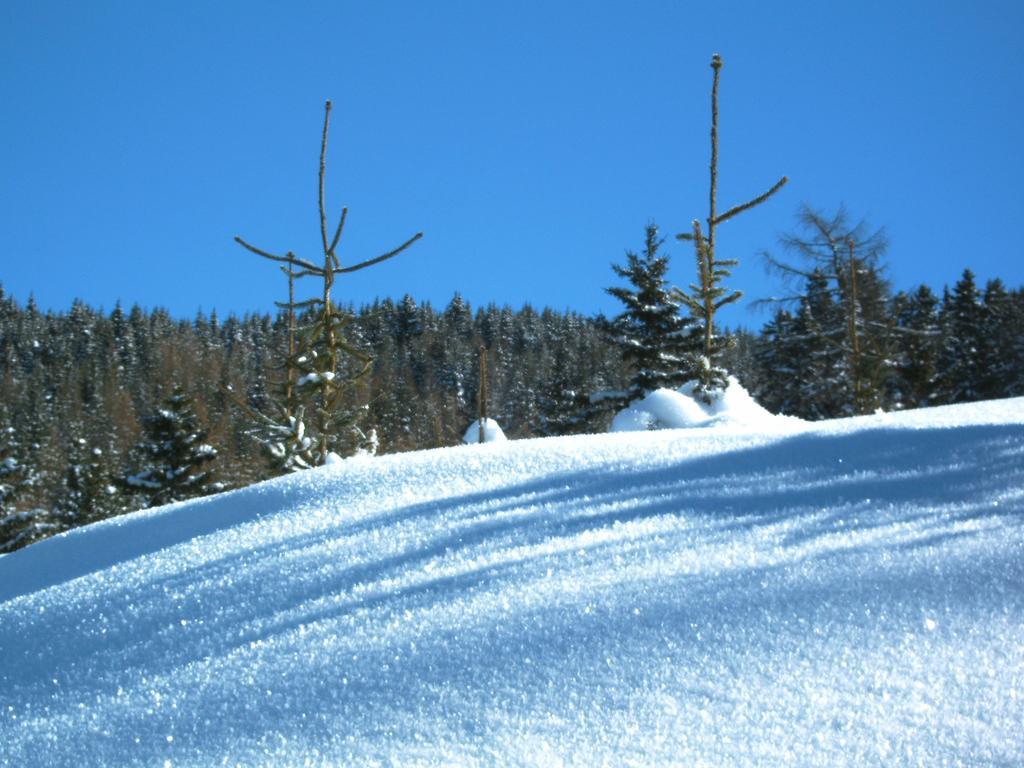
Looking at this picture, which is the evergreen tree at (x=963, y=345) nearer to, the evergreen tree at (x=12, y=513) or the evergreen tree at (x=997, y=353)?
the evergreen tree at (x=997, y=353)

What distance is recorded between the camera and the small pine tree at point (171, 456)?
2391 centimetres

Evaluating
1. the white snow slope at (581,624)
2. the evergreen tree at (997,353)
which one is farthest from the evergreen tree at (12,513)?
the evergreen tree at (997,353)

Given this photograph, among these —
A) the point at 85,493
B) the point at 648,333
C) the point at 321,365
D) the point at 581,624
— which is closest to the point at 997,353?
the point at 648,333

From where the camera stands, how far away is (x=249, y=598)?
1.90 metres

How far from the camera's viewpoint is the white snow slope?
1.23 m

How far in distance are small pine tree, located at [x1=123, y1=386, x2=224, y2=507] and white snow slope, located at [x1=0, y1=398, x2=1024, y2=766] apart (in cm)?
2325

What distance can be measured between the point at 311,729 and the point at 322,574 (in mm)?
701

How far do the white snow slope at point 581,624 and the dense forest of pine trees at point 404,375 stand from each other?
4.29 metres

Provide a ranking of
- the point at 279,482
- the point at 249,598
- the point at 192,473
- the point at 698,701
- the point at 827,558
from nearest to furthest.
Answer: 1. the point at 698,701
2. the point at 827,558
3. the point at 249,598
4. the point at 279,482
5. the point at 192,473

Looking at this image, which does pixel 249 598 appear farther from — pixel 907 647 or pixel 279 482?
pixel 907 647

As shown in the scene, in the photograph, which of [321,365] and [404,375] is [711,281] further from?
[404,375]

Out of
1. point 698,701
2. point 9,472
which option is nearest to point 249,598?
point 698,701

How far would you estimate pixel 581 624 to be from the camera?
1.53 meters

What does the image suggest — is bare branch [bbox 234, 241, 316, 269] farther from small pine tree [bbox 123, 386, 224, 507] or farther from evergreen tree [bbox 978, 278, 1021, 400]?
evergreen tree [bbox 978, 278, 1021, 400]
